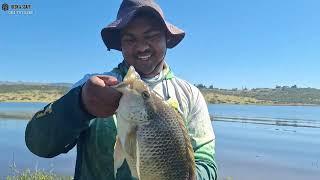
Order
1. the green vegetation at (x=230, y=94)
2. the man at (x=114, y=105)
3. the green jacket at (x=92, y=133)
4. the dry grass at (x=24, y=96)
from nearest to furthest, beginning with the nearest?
the man at (x=114, y=105), the green jacket at (x=92, y=133), the dry grass at (x=24, y=96), the green vegetation at (x=230, y=94)

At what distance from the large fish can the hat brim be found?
137 cm

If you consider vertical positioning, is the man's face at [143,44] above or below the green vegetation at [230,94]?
above

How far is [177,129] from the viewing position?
311 cm

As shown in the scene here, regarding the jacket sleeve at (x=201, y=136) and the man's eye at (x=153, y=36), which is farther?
the man's eye at (x=153, y=36)

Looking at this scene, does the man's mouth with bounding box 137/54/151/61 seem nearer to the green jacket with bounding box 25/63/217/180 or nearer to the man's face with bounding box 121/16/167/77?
the man's face with bounding box 121/16/167/77

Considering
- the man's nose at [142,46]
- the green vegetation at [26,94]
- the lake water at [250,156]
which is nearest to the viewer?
the man's nose at [142,46]

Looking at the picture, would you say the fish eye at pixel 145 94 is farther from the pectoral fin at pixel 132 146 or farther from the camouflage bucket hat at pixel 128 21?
the camouflage bucket hat at pixel 128 21

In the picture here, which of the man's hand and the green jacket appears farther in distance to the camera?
the green jacket

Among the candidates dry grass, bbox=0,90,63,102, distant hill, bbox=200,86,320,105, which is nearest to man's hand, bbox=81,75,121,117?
dry grass, bbox=0,90,63,102

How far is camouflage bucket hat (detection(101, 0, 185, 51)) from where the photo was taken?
4.37 meters

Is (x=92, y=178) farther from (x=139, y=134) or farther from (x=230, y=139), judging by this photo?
(x=230, y=139)

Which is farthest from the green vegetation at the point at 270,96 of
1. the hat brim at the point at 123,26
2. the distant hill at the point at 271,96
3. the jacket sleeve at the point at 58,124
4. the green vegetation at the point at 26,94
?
the jacket sleeve at the point at 58,124

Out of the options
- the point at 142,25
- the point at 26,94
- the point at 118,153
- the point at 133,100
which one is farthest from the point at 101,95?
the point at 26,94

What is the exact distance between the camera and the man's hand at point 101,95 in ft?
10.2
